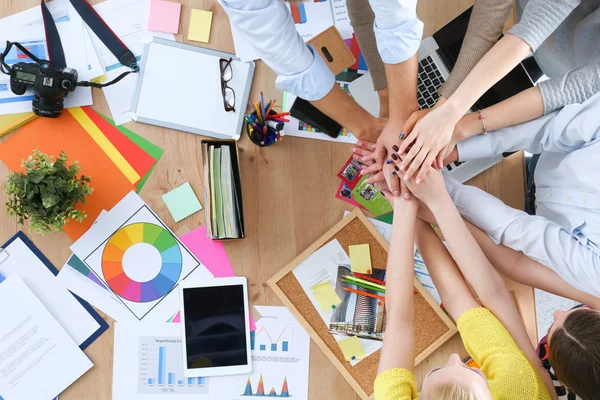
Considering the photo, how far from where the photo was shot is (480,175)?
1.36 metres

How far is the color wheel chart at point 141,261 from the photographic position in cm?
134

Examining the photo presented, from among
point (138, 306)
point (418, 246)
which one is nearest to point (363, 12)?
point (418, 246)

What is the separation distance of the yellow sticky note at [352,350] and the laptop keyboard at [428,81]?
0.65m

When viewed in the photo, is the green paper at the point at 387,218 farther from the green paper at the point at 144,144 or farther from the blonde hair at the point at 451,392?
the green paper at the point at 144,144

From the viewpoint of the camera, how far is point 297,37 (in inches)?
40.7

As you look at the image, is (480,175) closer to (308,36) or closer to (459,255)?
(459,255)

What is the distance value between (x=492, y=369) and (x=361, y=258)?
405mm

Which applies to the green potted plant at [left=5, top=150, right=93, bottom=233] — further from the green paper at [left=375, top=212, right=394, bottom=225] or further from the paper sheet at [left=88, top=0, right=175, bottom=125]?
the green paper at [left=375, top=212, right=394, bottom=225]

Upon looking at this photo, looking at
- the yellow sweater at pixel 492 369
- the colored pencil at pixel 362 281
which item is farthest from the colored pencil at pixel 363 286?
the yellow sweater at pixel 492 369

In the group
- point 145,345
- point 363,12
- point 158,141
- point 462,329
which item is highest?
point 363,12

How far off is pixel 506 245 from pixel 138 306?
0.93 metres

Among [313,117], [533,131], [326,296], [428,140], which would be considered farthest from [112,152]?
[533,131]

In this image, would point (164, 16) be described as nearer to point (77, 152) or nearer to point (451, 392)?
point (77, 152)

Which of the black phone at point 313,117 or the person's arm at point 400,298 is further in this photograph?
the black phone at point 313,117
